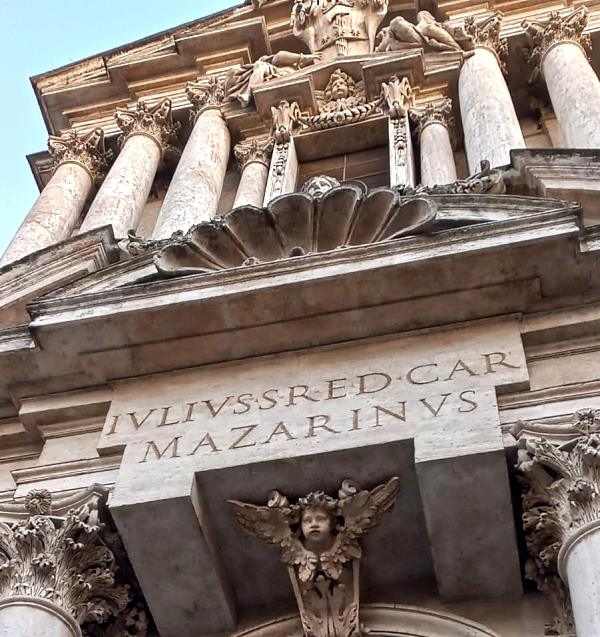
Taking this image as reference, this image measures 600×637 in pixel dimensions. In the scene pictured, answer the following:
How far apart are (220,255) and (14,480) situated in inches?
105

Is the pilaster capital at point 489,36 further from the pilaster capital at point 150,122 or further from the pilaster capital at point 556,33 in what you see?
the pilaster capital at point 150,122

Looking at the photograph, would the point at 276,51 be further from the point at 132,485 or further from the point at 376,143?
the point at 132,485

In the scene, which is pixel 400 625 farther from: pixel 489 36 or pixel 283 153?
pixel 489 36

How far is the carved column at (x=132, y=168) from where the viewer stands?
14.0 m

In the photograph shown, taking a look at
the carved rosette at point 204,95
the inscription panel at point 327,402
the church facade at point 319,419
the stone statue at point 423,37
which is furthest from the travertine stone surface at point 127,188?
the inscription panel at point 327,402

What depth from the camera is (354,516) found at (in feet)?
26.4

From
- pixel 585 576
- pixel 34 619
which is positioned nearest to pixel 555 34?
pixel 585 576

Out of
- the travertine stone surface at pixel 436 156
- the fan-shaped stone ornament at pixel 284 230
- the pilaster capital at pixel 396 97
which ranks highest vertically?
the pilaster capital at pixel 396 97

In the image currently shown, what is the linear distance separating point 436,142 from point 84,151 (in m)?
5.27

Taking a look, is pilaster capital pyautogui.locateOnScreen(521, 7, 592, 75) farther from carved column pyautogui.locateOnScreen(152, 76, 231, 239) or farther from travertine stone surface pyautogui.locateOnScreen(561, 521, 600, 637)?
travertine stone surface pyautogui.locateOnScreen(561, 521, 600, 637)

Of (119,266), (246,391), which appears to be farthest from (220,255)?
(246,391)

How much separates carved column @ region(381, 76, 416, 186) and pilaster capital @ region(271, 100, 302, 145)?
3.83 feet

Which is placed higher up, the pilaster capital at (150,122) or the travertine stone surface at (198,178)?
the pilaster capital at (150,122)

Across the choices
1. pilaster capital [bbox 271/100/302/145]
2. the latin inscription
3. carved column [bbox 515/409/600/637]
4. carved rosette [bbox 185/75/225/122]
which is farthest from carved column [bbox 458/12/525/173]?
carved column [bbox 515/409/600/637]
